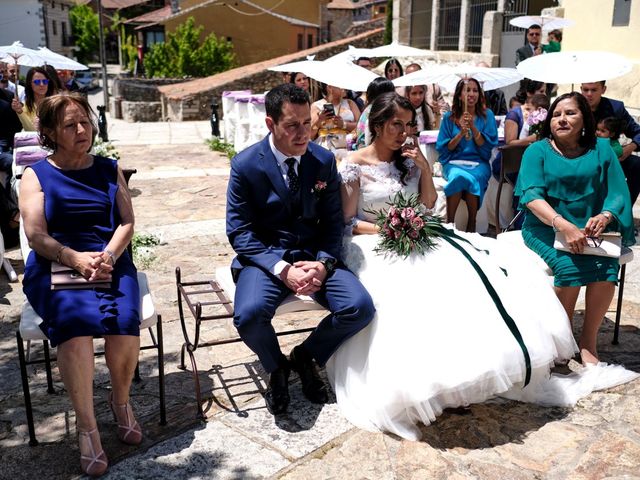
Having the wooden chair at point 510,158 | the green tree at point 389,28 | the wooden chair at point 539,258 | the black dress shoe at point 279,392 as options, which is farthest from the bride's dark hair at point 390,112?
the green tree at point 389,28

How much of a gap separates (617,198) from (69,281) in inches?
130

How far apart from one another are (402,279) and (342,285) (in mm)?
327

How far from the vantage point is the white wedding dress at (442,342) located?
132 inches

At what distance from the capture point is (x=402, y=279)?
12.0 feet

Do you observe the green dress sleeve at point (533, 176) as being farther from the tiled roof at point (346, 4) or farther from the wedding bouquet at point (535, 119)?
the tiled roof at point (346, 4)

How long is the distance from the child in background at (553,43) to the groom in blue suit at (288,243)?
32.6ft

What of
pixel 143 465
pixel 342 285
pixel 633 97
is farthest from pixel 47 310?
pixel 633 97

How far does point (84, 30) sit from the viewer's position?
6272 cm

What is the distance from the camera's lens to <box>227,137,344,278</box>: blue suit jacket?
3840mm

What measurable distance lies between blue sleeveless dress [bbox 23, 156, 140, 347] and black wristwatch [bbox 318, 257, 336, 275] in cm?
101

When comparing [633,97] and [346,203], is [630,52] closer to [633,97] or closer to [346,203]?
[633,97]

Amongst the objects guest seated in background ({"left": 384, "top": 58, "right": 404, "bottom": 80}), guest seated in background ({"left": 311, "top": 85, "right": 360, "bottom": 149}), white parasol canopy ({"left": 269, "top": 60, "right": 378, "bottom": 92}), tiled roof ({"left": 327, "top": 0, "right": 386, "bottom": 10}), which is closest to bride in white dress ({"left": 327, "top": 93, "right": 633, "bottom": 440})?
white parasol canopy ({"left": 269, "top": 60, "right": 378, "bottom": 92})

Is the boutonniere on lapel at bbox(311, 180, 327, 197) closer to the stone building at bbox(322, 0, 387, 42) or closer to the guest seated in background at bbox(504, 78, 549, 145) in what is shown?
the guest seated in background at bbox(504, 78, 549, 145)

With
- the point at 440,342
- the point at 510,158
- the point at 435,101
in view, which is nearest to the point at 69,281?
the point at 440,342
